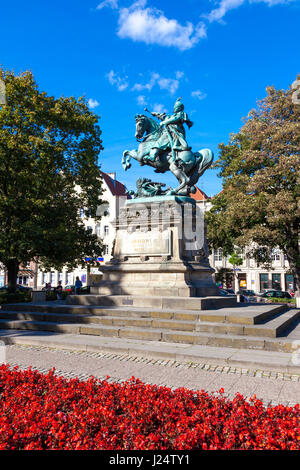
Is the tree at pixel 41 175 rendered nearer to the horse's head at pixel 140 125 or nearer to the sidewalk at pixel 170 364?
the horse's head at pixel 140 125

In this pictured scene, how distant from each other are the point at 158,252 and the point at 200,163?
15.2ft

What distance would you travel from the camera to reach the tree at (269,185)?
22203 mm

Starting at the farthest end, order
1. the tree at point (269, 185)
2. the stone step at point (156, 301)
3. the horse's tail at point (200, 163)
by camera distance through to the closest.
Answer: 1. the tree at point (269, 185)
2. the horse's tail at point (200, 163)
3. the stone step at point (156, 301)

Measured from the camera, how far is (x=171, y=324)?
9.34 meters

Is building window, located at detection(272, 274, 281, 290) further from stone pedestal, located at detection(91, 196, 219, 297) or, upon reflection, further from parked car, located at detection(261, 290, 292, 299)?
stone pedestal, located at detection(91, 196, 219, 297)

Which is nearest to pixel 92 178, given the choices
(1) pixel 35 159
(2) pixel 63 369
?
(1) pixel 35 159

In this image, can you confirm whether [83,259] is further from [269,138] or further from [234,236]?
[269,138]

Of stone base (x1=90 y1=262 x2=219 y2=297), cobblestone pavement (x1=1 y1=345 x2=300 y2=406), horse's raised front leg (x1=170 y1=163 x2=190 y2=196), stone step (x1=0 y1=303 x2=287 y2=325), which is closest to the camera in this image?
cobblestone pavement (x1=1 y1=345 x2=300 y2=406)

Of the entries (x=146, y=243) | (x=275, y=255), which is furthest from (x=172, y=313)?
(x=275, y=255)

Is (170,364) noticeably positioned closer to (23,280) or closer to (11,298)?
(11,298)

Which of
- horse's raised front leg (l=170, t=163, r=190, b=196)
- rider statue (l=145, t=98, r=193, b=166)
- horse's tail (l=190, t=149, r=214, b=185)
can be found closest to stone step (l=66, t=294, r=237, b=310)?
horse's raised front leg (l=170, t=163, r=190, b=196)

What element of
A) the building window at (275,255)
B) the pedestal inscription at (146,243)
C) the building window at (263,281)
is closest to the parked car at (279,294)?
the building window at (275,255)

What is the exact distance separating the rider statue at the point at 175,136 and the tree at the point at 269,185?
9931 mm

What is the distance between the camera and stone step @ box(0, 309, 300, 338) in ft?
27.9
